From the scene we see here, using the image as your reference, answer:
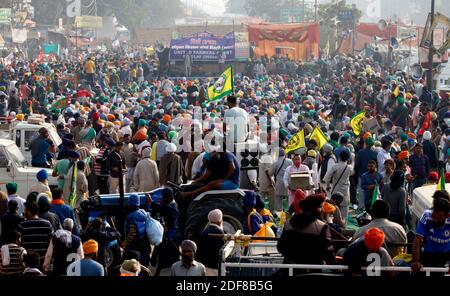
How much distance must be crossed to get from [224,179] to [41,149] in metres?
6.43

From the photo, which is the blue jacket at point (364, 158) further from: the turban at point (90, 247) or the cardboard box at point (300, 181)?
the turban at point (90, 247)

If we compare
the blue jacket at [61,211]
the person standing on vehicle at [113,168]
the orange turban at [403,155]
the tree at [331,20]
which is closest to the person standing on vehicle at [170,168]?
the person standing on vehicle at [113,168]

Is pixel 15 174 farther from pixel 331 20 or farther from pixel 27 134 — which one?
pixel 331 20

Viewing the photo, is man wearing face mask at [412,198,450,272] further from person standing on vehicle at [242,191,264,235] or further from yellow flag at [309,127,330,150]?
yellow flag at [309,127,330,150]

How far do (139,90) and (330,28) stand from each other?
42.1 metres

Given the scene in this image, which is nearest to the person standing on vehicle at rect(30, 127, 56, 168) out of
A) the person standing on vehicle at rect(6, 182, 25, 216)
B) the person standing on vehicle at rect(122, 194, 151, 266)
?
the person standing on vehicle at rect(6, 182, 25, 216)

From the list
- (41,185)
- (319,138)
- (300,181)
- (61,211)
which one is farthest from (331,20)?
(61,211)

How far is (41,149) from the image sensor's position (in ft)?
65.9

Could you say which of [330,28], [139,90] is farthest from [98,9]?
[139,90]

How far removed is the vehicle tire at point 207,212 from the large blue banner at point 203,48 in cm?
3619

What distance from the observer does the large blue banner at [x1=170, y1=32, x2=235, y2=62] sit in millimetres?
50406

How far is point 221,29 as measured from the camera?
8969 cm

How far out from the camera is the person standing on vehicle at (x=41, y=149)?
19953 mm

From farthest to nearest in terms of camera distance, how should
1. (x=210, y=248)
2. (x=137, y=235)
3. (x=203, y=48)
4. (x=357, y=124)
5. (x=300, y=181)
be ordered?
(x=203, y=48), (x=357, y=124), (x=300, y=181), (x=137, y=235), (x=210, y=248)
